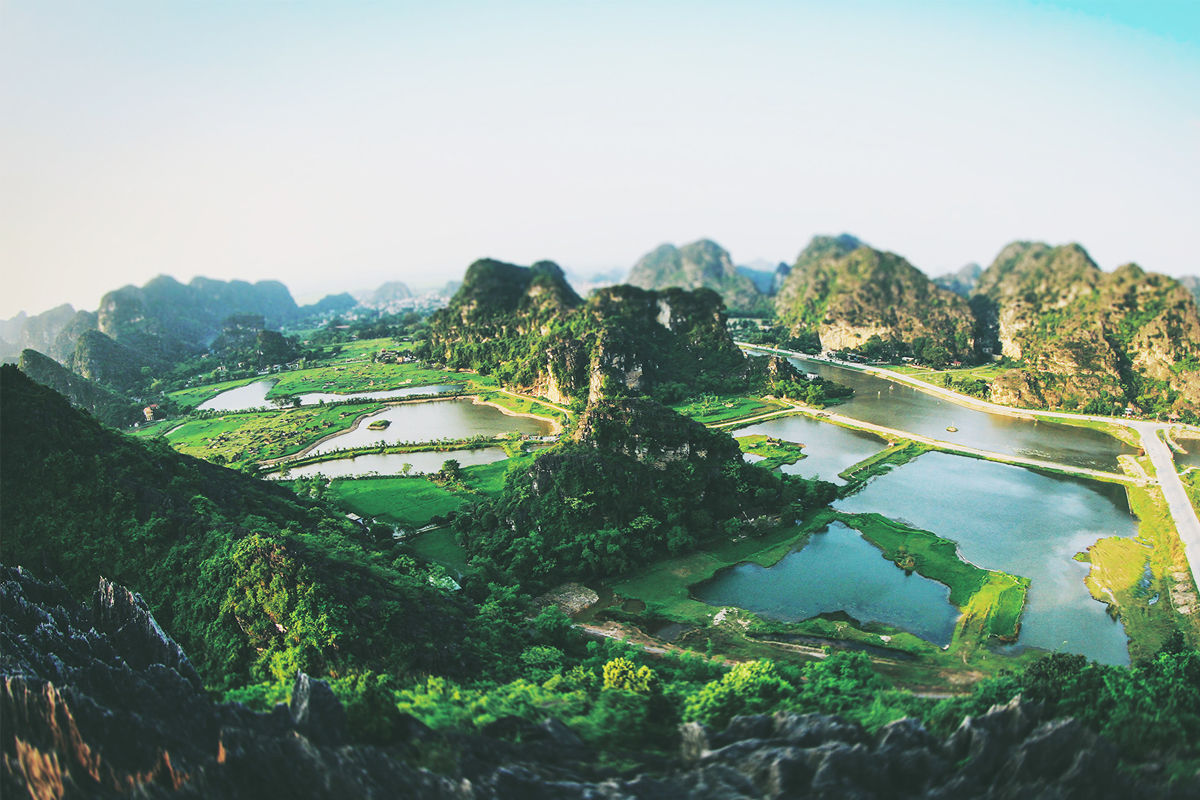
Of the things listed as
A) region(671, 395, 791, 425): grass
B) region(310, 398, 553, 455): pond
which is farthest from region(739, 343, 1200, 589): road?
region(310, 398, 553, 455): pond

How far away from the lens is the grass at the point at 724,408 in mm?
70562

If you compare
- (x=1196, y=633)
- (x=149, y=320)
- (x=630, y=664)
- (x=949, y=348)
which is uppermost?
(x=149, y=320)

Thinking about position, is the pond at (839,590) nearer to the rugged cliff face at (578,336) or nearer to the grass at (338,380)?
Answer: the rugged cliff face at (578,336)

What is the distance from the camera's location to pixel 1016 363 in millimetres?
91312

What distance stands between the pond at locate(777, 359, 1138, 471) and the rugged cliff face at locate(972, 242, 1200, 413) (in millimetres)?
8077

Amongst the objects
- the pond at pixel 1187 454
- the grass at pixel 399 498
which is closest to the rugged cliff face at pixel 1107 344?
the pond at pixel 1187 454

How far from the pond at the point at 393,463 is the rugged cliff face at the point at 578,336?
1829 centimetres

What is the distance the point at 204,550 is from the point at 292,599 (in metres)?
6.72

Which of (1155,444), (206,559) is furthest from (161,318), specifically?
(1155,444)

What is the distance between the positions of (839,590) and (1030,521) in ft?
59.6

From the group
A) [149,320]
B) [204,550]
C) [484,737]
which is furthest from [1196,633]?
[149,320]

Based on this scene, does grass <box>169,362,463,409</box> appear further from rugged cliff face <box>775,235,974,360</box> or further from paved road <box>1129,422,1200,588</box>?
paved road <box>1129,422,1200,588</box>

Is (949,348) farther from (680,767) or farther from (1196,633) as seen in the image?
(680,767)

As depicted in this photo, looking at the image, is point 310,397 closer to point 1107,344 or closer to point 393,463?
point 393,463
